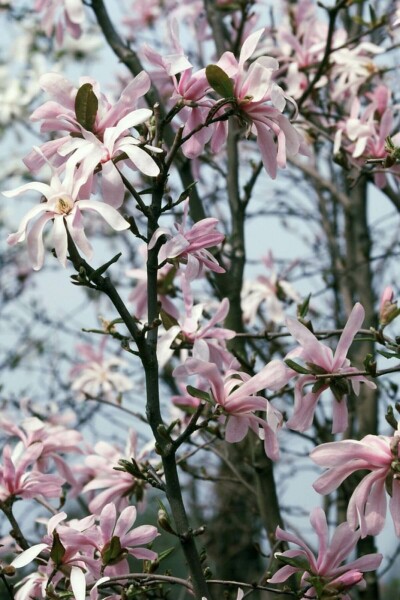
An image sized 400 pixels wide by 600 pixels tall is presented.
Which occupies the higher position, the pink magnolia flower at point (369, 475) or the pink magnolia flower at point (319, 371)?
the pink magnolia flower at point (319, 371)

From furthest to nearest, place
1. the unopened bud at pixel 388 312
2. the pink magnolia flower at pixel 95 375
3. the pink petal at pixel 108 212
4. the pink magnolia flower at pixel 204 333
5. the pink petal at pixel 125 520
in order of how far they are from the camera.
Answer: the pink magnolia flower at pixel 95 375, the pink magnolia flower at pixel 204 333, the unopened bud at pixel 388 312, the pink petal at pixel 125 520, the pink petal at pixel 108 212

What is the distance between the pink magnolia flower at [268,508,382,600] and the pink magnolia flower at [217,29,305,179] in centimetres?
60

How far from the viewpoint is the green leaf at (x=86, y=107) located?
4.52 feet

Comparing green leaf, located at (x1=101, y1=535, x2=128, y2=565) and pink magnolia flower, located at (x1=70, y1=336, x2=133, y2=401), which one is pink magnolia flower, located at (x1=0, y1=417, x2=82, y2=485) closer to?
green leaf, located at (x1=101, y1=535, x2=128, y2=565)

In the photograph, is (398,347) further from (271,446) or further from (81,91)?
(81,91)

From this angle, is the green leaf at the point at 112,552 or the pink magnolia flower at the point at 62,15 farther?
the pink magnolia flower at the point at 62,15

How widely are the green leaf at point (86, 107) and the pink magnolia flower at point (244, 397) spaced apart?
406mm

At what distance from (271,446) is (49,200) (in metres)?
0.53

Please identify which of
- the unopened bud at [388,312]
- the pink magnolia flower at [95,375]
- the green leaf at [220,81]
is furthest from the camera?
the pink magnolia flower at [95,375]

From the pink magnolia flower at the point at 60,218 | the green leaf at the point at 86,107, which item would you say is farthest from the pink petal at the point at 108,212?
the green leaf at the point at 86,107

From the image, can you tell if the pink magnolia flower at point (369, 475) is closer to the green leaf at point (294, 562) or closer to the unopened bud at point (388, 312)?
the green leaf at point (294, 562)

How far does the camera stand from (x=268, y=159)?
152 centimetres

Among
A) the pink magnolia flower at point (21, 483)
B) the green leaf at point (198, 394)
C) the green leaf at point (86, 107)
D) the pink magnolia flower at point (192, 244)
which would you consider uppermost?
the green leaf at point (86, 107)

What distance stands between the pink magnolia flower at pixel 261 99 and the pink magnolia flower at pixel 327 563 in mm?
600
